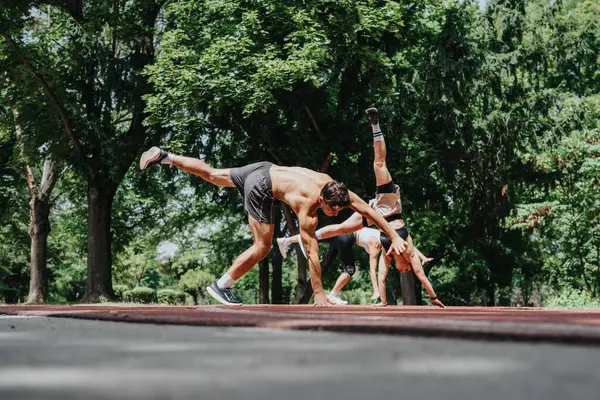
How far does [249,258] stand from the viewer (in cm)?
890

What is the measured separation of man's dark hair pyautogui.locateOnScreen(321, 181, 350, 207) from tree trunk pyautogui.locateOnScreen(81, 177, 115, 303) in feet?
49.6

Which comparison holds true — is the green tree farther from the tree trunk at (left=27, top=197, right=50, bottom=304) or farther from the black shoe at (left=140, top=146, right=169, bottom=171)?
the black shoe at (left=140, top=146, right=169, bottom=171)

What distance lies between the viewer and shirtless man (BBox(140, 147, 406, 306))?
8.18 meters

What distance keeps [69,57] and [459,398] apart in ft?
72.5

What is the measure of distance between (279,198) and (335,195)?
39.2 inches

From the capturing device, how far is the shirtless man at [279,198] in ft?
26.8

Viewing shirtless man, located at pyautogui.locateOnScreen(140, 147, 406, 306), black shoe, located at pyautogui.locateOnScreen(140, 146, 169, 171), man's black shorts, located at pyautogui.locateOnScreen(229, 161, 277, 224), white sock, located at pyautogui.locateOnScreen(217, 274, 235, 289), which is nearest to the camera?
shirtless man, located at pyautogui.locateOnScreen(140, 147, 406, 306)

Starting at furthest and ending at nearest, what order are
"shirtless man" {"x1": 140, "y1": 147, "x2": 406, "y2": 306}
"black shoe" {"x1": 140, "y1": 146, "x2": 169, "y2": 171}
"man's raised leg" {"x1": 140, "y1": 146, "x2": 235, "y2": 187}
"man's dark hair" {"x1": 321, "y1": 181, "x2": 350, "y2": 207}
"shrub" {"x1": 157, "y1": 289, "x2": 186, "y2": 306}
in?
"shrub" {"x1": 157, "y1": 289, "x2": 186, "y2": 306}
"black shoe" {"x1": 140, "y1": 146, "x2": 169, "y2": 171}
"man's raised leg" {"x1": 140, "y1": 146, "x2": 235, "y2": 187}
"shirtless man" {"x1": 140, "y1": 147, "x2": 406, "y2": 306}
"man's dark hair" {"x1": 321, "y1": 181, "x2": 350, "y2": 207}

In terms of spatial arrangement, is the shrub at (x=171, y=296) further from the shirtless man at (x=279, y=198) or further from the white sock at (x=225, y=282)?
the shirtless man at (x=279, y=198)

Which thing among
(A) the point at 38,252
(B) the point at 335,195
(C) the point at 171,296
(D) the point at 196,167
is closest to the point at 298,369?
(B) the point at 335,195

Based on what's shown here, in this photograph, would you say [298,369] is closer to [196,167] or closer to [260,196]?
[260,196]

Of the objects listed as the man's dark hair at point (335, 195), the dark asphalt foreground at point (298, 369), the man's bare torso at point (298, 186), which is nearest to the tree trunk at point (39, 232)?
the man's bare torso at point (298, 186)

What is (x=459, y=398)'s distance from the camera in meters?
1.88

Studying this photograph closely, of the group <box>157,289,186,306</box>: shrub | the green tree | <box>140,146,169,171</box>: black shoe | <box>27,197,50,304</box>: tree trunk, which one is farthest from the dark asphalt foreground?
<box>157,289,186,306</box>: shrub
